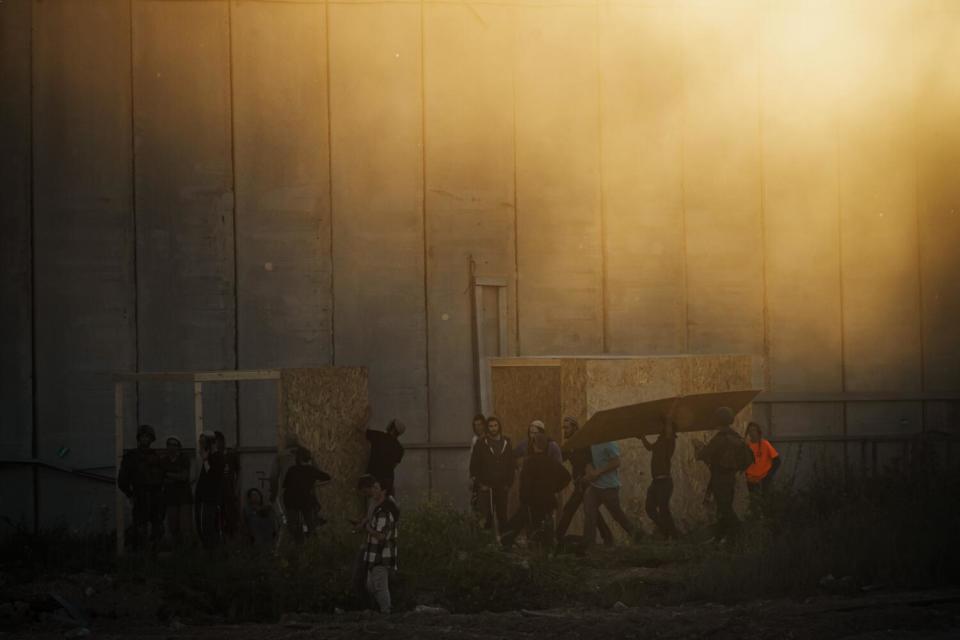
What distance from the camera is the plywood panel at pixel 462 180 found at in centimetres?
1516

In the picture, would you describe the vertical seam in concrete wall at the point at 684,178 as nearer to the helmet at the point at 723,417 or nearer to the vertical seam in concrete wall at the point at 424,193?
the vertical seam in concrete wall at the point at 424,193

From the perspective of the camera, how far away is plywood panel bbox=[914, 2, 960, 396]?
15867 millimetres

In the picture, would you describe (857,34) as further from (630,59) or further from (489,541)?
(489,541)

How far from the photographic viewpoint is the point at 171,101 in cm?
1484

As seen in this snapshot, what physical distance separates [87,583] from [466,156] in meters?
6.71

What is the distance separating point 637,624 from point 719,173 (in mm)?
8293

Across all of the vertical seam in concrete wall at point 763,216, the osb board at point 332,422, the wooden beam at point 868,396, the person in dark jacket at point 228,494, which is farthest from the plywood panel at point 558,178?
the person in dark jacket at point 228,494

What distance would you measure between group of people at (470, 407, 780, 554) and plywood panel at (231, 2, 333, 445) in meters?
3.15

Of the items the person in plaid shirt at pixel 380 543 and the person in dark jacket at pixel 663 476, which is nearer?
the person in plaid shirt at pixel 380 543

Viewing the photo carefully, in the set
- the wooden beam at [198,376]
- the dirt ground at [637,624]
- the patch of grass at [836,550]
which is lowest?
the dirt ground at [637,624]

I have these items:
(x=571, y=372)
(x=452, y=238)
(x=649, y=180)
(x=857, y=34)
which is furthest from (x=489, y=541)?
(x=857, y=34)

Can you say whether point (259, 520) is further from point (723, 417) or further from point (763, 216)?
point (763, 216)

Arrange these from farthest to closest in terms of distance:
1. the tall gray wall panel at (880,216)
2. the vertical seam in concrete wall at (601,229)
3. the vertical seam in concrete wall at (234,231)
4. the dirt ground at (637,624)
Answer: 1. the tall gray wall panel at (880,216)
2. the vertical seam in concrete wall at (601,229)
3. the vertical seam in concrete wall at (234,231)
4. the dirt ground at (637,624)

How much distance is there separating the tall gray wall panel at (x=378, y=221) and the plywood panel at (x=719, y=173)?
3.20 metres
